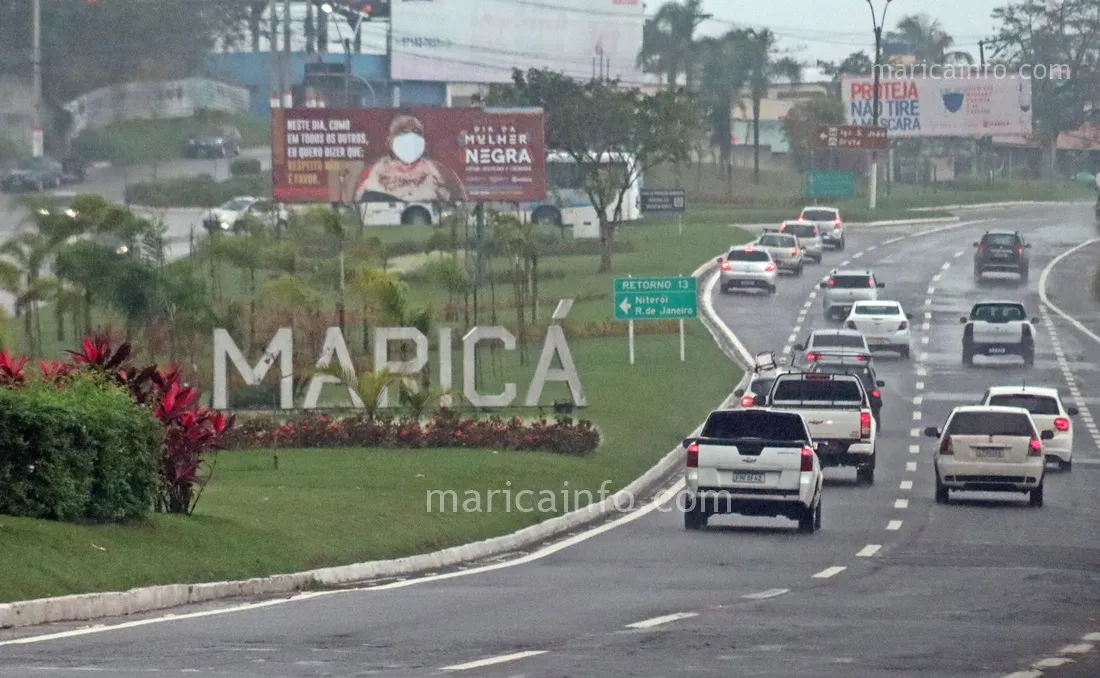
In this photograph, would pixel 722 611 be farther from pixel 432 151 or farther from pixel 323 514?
pixel 432 151

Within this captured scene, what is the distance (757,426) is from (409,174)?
31651mm

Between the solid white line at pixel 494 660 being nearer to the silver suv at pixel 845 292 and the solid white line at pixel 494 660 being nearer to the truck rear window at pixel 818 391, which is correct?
the truck rear window at pixel 818 391

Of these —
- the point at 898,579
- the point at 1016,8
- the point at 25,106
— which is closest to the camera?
the point at 898,579

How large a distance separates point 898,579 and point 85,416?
816 centimetres

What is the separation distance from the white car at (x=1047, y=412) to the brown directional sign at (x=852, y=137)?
220 feet

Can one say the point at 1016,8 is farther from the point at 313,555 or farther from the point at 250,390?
the point at 313,555

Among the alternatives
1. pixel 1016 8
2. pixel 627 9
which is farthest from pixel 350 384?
pixel 1016 8

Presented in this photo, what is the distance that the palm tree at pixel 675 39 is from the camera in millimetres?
139750

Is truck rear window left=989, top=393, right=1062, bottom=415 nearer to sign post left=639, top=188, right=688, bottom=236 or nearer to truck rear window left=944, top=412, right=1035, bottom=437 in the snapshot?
truck rear window left=944, top=412, right=1035, bottom=437

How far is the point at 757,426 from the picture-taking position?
26406 mm

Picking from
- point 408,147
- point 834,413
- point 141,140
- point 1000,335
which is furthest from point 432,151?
point 834,413

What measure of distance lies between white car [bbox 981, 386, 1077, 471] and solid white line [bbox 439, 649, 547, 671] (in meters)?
23.6

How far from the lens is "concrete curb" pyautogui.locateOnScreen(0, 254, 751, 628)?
14891 mm

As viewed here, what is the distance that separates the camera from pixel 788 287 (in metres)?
70.4
